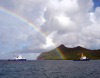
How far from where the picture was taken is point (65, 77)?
76938 mm

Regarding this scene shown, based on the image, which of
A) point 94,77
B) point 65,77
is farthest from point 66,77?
point 94,77

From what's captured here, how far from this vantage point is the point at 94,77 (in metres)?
75.7

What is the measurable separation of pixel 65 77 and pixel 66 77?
389mm

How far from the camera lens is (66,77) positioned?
253ft

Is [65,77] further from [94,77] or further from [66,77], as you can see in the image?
[94,77]

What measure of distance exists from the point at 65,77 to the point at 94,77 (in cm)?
1078

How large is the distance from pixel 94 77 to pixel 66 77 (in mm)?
10404
